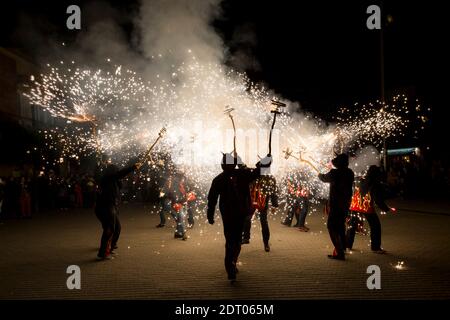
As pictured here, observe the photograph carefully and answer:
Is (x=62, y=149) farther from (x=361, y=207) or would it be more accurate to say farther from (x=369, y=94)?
(x=361, y=207)

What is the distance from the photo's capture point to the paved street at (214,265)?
18.2 feet

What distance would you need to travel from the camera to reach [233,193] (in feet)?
20.4

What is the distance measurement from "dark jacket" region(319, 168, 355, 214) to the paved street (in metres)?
0.90

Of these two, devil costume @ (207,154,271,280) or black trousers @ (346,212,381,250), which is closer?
devil costume @ (207,154,271,280)

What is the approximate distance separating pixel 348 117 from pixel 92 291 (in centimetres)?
1825

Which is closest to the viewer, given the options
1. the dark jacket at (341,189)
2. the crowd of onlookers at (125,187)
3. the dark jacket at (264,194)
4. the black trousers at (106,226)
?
the dark jacket at (341,189)

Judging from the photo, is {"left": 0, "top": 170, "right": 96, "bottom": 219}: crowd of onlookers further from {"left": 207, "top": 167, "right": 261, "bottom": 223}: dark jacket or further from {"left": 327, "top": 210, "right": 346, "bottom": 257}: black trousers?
{"left": 327, "top": 210, "right": 346, "bottom": 257}: black trousers

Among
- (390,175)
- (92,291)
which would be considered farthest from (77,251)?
(390,175)

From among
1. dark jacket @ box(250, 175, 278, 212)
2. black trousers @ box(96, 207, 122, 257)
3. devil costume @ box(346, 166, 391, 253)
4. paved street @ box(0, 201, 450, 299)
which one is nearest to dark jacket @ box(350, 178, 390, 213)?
devil costume @ box(346, 166, 391, 253)

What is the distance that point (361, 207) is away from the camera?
26.2ft

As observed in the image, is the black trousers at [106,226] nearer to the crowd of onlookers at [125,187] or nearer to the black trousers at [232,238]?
the black trousers at [232,238]

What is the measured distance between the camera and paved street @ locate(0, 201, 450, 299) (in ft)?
18.2

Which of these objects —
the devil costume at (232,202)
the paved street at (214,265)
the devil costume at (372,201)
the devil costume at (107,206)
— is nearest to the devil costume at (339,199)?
the paved street at (214,265)

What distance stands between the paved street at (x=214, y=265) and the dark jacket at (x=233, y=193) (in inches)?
36.1
